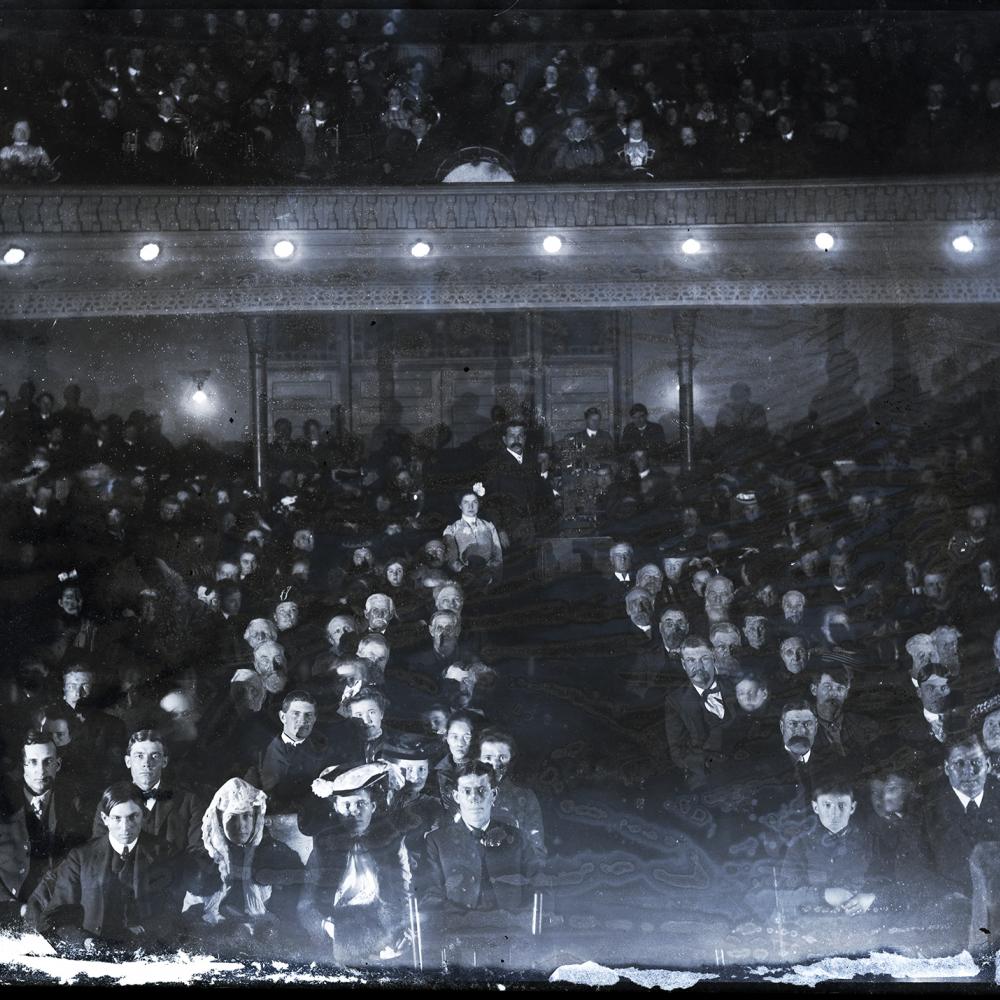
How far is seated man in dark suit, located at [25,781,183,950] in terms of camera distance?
4543mm

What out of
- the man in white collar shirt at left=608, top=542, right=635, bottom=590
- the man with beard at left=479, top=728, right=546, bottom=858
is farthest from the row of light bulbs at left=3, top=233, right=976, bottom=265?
the man with beard at left=479, top=728, right=546, bottom=858

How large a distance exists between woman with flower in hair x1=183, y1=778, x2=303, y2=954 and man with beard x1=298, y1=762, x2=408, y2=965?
114mm

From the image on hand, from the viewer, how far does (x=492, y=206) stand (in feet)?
15.5

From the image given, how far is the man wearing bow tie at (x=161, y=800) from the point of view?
454 centimetres

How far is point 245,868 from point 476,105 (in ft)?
12.0

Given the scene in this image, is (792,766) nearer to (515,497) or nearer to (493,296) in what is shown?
(515,497)

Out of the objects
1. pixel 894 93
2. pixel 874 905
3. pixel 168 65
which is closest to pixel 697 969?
pixel 874 905

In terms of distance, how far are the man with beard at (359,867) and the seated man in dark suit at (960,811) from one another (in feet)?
7.89

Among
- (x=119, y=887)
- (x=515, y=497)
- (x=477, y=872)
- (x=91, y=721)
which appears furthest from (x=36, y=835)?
(x=515, y=497)

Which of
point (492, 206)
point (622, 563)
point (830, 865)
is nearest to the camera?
point (830, 865)

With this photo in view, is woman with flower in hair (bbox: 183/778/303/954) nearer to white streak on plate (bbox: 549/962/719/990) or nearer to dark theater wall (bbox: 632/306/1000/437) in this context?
white streak on plate (bbox: 549/962/719/990)

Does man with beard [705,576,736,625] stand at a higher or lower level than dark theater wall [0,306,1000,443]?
lower

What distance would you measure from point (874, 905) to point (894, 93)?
12.2 feet

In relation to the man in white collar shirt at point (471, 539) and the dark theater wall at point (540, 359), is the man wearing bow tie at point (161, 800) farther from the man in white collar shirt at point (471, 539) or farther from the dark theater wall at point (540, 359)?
the man in white collar shirt at point (471, 539)
